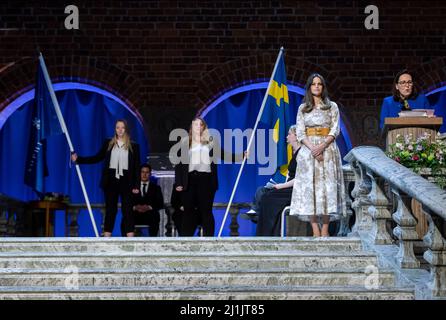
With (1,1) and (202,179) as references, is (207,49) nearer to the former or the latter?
(1,1)

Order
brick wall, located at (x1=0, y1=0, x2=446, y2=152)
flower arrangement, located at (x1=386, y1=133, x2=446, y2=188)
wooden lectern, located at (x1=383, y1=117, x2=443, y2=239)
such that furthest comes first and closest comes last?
brick wall, located at (x1=0, y1=0, x2=446, y2=152) → wooden lectern, located at (x1=383, y1=117, x2=443, y2=239) → flower arrangement, located at (x1=386, y1=133, x2=446, y2=188)

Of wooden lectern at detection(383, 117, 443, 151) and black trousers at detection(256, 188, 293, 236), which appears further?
black trousers at detection(256, 188, 293, 236)

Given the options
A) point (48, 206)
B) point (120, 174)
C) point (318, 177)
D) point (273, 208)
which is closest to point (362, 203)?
point (318, 177)

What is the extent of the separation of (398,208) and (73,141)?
25.9ft

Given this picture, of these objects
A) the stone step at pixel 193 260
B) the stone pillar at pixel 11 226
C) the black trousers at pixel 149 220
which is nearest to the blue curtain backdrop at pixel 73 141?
the stone pillar at pixel 11 226

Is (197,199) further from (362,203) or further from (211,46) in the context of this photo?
(211,46)

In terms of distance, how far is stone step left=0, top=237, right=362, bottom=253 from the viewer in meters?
6.96

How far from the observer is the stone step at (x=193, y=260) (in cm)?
659

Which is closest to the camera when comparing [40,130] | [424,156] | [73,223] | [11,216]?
[424,156]

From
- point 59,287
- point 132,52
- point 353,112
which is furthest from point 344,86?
point 59,287

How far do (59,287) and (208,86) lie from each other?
6754 mm

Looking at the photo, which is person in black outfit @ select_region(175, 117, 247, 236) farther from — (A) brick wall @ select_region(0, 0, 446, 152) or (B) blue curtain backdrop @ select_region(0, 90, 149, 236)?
(B) blue curtain backdrop @ select_region(0, 90, 149, 236)

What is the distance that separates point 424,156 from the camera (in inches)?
273

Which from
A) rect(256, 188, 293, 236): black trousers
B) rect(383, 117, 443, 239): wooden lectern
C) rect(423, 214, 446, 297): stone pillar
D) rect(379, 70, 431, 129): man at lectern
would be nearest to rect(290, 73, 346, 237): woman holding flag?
rect(379, 70, 431, 129): man at lectern
